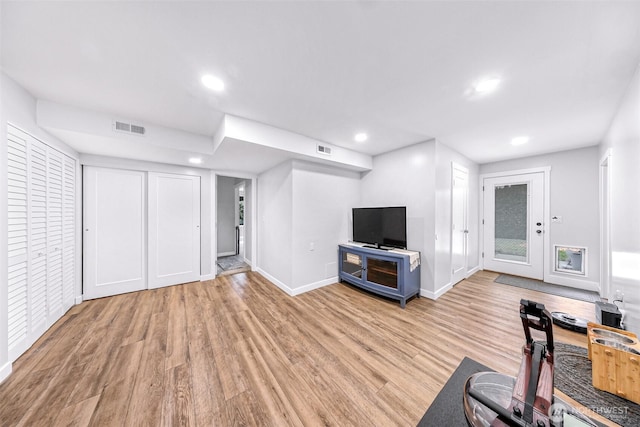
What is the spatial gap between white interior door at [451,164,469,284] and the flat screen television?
1102mm

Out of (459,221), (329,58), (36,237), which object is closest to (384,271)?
(459,221)

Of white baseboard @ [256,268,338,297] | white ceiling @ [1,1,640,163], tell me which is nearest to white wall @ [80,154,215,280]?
white baseboard @ [256,268,338,297]

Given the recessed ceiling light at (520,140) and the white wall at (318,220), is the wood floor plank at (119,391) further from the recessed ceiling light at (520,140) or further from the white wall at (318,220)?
the recessed ceiling light at (520,140)

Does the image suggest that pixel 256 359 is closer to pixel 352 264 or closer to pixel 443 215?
pixel 352 264

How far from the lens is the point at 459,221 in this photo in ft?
13.0

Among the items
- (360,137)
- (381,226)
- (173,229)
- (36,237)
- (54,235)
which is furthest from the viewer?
(173,229)

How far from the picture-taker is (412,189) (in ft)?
11.5

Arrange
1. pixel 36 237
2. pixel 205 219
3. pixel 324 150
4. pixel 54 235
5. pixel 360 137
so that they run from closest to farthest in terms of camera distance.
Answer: pixel 36 237, pixel 54 235, pixel 360 137, pixel 324 150, pixel 205 219

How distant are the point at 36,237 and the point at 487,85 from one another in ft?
15.4

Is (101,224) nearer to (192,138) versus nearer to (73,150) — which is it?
(73,150)

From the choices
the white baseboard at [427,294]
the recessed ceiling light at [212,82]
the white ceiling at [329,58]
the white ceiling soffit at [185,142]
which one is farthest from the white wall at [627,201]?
the recessed ceiling light at [212,82]

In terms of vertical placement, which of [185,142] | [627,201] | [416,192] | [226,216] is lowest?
[226,216]

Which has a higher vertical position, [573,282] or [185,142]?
[185,142]

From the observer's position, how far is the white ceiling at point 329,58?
4.04ft
